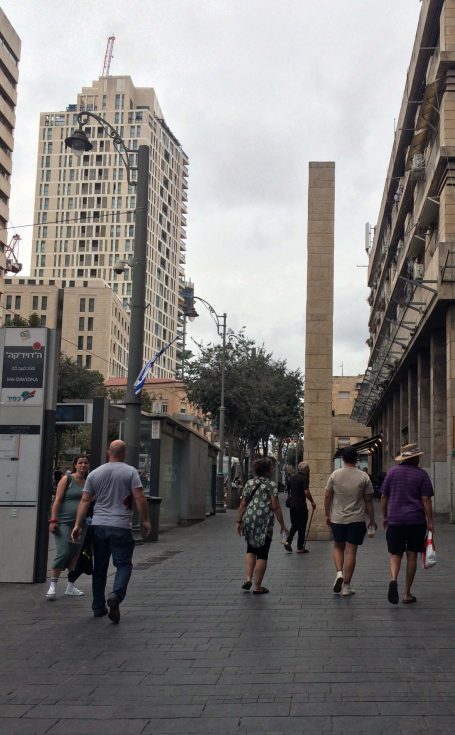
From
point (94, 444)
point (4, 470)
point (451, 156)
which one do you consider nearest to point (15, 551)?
point (4, 470)

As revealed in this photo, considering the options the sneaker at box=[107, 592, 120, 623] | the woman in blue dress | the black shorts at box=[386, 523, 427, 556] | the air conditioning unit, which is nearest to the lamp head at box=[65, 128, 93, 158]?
the woman in blue dress

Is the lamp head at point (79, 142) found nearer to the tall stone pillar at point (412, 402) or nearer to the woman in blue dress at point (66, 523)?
the woman in blue dress at point (66, 523)

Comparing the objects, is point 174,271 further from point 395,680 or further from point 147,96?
point 395,680

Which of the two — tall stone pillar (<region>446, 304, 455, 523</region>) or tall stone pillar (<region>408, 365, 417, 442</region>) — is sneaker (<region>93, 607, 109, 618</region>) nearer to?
tall stone pillar (<region>446, 304, 455, 523</region>)

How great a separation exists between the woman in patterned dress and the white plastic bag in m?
1.65

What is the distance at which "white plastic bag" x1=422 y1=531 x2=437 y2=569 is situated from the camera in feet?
28.4

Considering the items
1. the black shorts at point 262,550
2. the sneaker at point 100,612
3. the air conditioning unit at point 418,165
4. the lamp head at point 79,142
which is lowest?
the sneaker at point 100,612

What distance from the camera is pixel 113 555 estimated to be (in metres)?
7.90

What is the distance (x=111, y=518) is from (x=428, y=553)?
3.32 meters

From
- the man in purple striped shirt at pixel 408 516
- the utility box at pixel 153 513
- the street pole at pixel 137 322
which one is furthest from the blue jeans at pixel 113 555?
the utility box at pixel 153 513

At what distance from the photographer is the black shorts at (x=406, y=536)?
8.89 metres

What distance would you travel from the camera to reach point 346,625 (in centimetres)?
744

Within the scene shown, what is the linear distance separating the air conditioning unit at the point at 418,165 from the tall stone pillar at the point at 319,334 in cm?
1226

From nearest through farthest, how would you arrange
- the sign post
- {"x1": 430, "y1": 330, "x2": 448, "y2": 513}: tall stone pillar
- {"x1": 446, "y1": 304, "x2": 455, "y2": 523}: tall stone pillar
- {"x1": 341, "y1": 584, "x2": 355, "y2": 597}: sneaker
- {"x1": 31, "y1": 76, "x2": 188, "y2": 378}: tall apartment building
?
{"x1": 341, "y1": 584, "x2": 355, "y2": 597}: sneaker < the sign post < {"x1": 446, "y1": 304, "x2": 455, "y2": 523}: tall stone pillar < {"x1": 430, "y1": 330, "x2": 448, "y2": 513}: tall stone pillar < {"x1": 31, "y1": 76, "x2": 188, "y2": 378}: tall apartment building
